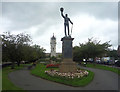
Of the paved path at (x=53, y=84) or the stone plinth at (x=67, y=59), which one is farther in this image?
the stone plinth at (x=67, y=59)

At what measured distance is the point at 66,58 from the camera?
18734 mm

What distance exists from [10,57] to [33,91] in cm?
2135

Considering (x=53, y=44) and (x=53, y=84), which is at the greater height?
(x=53, y=44)

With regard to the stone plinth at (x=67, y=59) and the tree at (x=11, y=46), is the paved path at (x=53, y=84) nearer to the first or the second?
the stone plinth at (x=67, y=59)

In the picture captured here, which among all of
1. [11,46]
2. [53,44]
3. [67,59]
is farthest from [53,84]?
[53,44]

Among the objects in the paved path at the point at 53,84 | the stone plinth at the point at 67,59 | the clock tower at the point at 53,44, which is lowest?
the paved path at the point at 53,84

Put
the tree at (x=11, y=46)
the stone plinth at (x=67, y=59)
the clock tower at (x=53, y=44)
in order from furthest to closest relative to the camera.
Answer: the clock tower at (x=53, y=44) < the tree at (x=11, y=46) < the stone plinth at (x=67, y=59)

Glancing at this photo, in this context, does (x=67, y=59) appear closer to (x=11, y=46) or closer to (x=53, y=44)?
(x=11, y=46)

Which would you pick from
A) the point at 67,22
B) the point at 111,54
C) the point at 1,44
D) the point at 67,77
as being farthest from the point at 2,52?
the point at 111,54

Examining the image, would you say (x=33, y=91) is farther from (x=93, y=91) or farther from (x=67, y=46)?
(x=67, y=46)

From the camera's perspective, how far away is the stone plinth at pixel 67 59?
59.5 feet

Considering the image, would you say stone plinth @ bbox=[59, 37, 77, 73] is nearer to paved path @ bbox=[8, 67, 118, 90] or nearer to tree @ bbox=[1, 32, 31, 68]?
paved path @ bbox=[8, 67, 118, 90]

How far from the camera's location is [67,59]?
18.6m

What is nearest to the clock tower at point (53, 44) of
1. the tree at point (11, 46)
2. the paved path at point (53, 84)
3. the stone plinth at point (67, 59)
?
the tree at point (11, 46)
